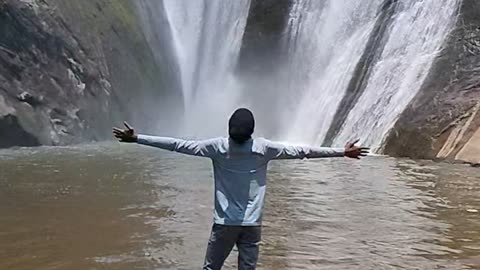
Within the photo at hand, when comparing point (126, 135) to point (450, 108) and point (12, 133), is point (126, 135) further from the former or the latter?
point (12, 133)

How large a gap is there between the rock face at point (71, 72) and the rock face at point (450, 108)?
12135 mm

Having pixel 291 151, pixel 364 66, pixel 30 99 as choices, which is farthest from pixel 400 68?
pixel 291 151

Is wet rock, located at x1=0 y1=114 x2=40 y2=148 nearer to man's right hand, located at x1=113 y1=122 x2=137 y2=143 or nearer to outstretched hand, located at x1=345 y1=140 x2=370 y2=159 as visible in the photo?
man's right hand, located at x1=113 y1=122 x2=137 y2=143

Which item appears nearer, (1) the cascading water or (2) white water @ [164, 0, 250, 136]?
(1) the cascading water

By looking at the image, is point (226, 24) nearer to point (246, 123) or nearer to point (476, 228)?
point (476, 228)

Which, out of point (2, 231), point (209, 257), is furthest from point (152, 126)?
point (209, 257)

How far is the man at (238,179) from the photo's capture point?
15.3 ft

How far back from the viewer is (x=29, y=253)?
23.3 feet

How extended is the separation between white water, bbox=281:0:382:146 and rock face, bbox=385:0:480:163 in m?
6.11

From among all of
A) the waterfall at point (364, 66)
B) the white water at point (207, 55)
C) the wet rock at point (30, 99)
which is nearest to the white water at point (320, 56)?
the waterfall at point (364, 66)

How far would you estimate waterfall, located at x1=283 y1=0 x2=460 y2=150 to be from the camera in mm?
22672

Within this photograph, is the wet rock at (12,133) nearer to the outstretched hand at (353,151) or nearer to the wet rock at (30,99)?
the wet rock at (30,99)

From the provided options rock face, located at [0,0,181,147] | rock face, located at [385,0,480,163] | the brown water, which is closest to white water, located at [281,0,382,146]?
rock face, located at [385,0,480,163]

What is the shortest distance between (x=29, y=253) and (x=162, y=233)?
1.69 meters
